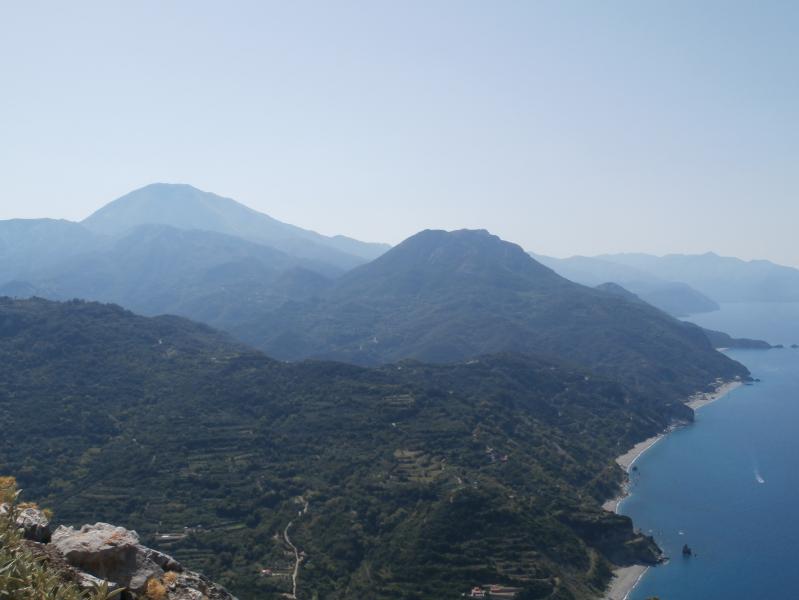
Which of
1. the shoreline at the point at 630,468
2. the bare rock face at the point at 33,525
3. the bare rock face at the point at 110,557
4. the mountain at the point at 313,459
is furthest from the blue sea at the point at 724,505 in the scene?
the bare rock face at the point at 33,525

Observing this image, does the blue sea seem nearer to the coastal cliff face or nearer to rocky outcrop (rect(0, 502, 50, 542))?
the coastal cliff face

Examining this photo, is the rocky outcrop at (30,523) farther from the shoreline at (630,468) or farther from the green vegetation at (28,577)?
the shoreline at (630,468)

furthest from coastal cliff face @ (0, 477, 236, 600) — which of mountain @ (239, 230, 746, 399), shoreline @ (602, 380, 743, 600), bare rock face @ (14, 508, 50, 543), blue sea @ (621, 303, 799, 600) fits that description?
mountain @ (239, 230, 746, 399)

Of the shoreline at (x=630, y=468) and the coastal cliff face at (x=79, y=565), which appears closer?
the coastal cliff face at (x=79, y=565)

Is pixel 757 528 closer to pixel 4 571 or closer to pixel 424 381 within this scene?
pixel 424 381

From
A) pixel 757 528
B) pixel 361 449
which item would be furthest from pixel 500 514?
pixel 757 528

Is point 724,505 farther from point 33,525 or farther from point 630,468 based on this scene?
point 33,525

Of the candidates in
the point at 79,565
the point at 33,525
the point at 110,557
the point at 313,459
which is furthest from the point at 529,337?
the point at 79,565
